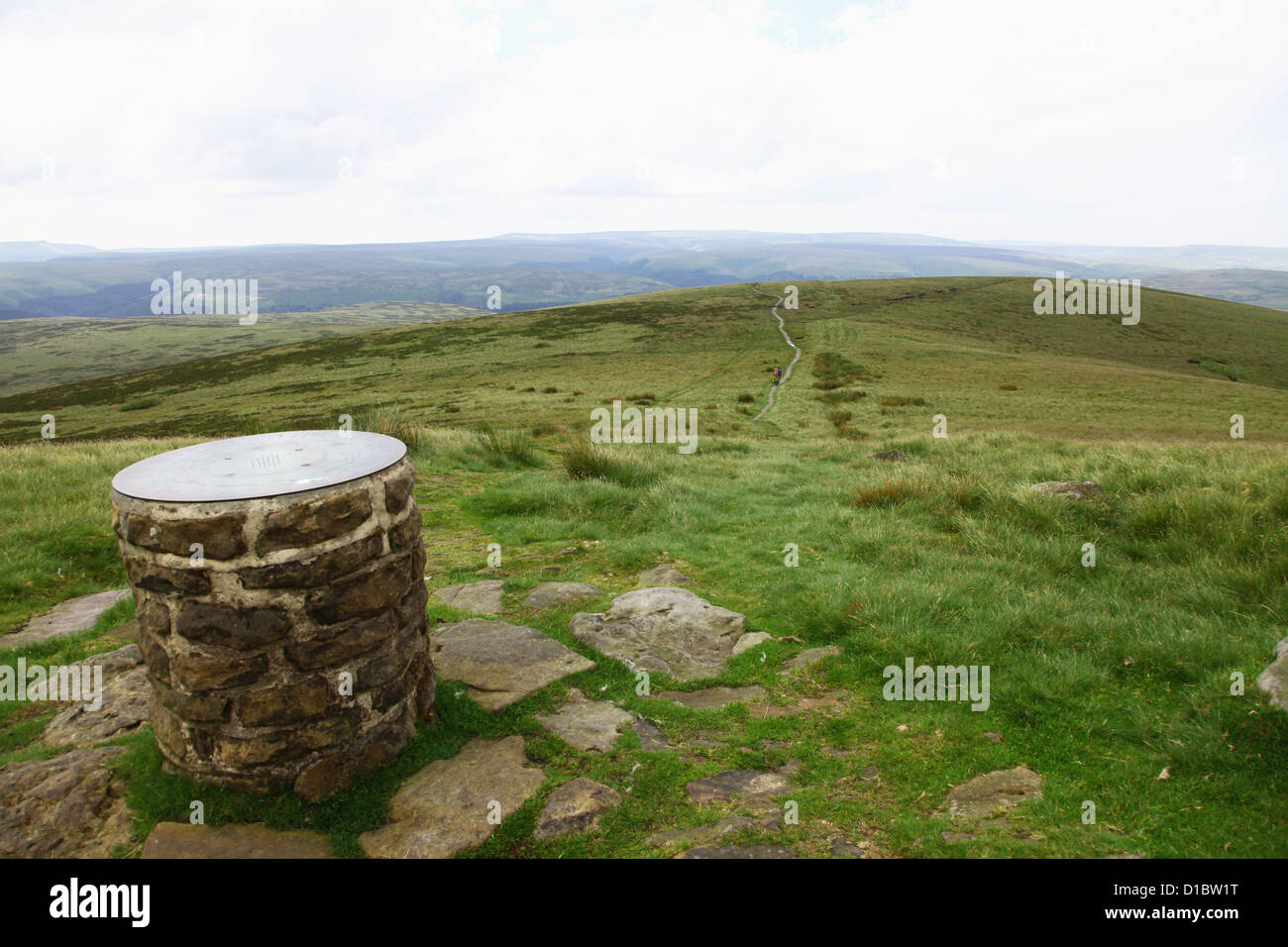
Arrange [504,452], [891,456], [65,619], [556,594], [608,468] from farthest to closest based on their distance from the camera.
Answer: [891,456] → [504,452] → [608,468] → [556,594] → [65,619]

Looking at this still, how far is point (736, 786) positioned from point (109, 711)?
14.6 feet

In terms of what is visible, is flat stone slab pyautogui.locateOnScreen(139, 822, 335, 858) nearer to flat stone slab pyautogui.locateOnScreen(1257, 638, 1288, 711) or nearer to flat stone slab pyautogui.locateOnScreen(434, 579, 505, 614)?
flat stone slab pyautogui.locateOnScreen(434, 579, 505, 614)

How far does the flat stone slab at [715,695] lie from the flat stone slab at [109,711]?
3657 mm

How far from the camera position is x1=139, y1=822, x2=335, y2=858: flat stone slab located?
3.41m

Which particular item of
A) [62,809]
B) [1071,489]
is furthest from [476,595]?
[1071,489]

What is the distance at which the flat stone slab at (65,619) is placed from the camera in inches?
228

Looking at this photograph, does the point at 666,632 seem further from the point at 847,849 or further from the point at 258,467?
the point at 258,467

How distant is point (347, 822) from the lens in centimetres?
364

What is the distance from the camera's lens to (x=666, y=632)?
19.0 ft

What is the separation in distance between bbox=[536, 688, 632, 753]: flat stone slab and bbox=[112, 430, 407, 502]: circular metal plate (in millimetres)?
2131

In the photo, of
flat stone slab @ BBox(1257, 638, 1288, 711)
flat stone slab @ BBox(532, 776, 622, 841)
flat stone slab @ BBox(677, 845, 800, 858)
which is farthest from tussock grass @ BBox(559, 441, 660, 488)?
flat stone slab @ BBox(1257, 638, 1288, 711)

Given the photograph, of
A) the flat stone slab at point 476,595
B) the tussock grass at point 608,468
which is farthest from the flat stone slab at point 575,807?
the tussock grass at point 608,468

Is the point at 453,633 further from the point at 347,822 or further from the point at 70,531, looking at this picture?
the point at 70,531

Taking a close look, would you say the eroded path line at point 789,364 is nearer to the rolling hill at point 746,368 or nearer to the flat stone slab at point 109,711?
the rolling hill at point 746,368
